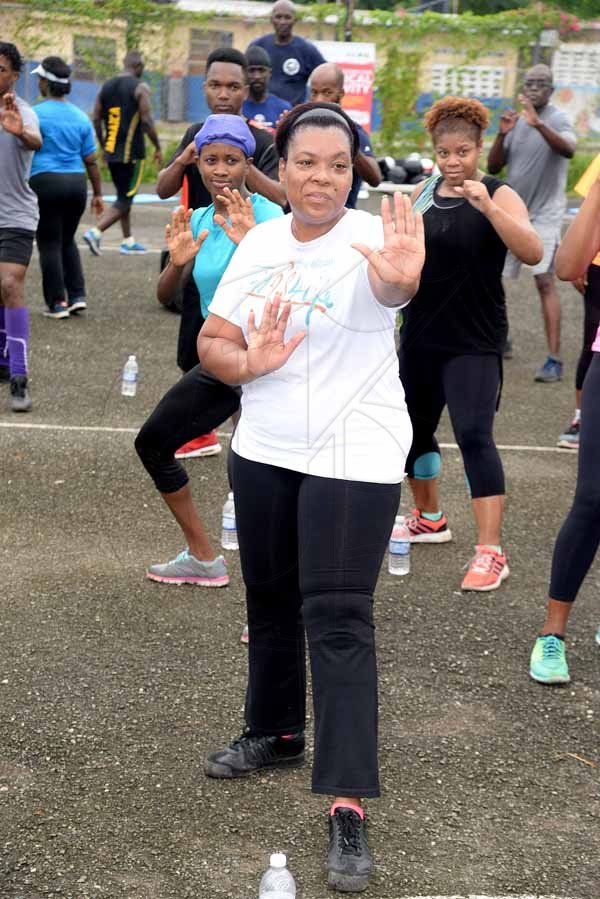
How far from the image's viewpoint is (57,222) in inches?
428

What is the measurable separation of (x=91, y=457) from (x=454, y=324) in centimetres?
277

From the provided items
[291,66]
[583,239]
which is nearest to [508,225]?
[583,239]

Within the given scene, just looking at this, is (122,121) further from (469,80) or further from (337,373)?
(337,373)

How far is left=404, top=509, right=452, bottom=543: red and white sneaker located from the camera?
6.61 metres

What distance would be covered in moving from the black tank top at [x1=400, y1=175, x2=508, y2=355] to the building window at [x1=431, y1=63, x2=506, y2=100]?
1817cm

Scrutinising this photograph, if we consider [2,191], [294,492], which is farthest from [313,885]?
[2,191]

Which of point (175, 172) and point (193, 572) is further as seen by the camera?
point (175, 172)

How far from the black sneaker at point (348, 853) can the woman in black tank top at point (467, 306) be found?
2.38 m

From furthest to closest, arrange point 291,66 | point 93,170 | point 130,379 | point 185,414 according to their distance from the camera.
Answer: point 291,66 < point 93,170 < point 130,379 < point 185,414

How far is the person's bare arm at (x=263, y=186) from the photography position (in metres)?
5.71

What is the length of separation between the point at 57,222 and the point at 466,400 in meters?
5.96

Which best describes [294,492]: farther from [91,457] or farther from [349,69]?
[349,69]

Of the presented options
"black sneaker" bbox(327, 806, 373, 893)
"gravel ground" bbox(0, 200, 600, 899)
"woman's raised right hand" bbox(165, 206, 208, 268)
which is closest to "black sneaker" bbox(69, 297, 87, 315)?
"gravel ground" bbox(0, 200, 600, 899)

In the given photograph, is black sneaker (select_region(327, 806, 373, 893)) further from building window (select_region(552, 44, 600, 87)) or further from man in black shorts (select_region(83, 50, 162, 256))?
building window (select_region(552, 44, 600, 87))
